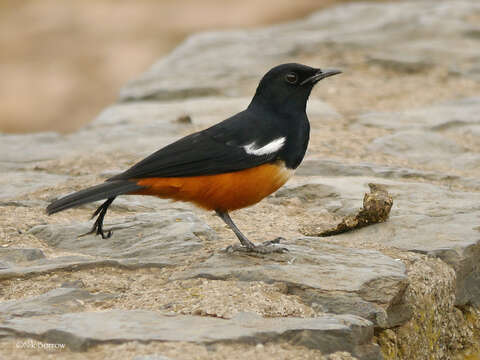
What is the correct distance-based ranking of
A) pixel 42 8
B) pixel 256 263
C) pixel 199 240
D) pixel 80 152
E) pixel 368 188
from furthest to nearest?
1. pixel 42 8
2. pixel 80 152
3. pixel 368 188
4. pixel 199 240
5. pixel 256 263

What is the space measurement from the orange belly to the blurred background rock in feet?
21.6

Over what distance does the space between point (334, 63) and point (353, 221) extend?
127 inches

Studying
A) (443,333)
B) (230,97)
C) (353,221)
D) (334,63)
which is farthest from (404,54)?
(443,333)

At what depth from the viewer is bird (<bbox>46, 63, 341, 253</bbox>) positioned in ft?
12.4

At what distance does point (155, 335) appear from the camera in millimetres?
2873

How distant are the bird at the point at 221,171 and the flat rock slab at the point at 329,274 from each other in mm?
166

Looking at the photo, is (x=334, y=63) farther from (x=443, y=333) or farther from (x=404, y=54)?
(x=443, y=333)

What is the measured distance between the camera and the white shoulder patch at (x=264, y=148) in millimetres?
3898

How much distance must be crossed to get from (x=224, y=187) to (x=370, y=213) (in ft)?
2.53

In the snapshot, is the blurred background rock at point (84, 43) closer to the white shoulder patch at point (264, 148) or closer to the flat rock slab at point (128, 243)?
the flat rock slab at point (128, 243)

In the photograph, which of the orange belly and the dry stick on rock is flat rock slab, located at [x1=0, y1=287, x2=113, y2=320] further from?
the dry stick on rock

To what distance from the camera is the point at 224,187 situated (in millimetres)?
3859

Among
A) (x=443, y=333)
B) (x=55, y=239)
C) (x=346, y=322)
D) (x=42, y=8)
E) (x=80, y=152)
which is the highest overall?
(x=42, y=8)

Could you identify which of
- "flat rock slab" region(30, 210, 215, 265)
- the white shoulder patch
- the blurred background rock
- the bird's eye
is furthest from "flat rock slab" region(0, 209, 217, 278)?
the blurred background rock
